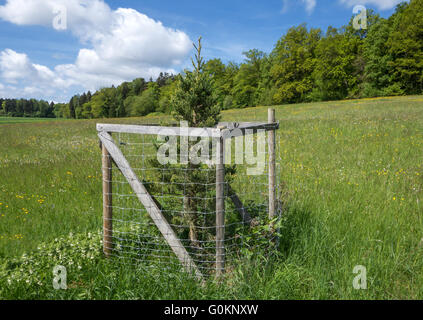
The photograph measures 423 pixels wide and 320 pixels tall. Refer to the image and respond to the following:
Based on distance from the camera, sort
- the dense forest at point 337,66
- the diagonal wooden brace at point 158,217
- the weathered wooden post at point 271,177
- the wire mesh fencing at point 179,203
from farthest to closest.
Answer: the dense forest at point 337,66 < the weathered wooden post at point 271,177 < the wire mesh fencing at point 179,203 < the diagonal wooden brace at point 158,217

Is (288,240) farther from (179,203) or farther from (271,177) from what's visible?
(179,203)

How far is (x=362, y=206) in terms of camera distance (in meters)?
5.40

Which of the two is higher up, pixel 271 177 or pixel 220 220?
pixel 271 177

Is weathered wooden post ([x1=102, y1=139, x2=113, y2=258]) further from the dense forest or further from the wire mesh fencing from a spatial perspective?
the dense forest

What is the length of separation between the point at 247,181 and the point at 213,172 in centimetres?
322

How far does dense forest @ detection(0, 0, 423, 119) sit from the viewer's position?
178 feet

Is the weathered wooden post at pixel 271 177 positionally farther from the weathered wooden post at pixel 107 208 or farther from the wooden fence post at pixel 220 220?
the weathered wooden post at pixel 107 208

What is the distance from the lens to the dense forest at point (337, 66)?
54375 mm

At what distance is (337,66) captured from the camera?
60.0 meters

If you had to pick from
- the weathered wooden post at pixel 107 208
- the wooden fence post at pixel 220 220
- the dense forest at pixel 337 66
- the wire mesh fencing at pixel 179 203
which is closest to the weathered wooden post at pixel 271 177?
the wire mesh fencing at pixel 179 203

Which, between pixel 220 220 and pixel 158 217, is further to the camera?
pixel 158 217

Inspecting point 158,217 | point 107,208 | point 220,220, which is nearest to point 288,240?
point 220,220
